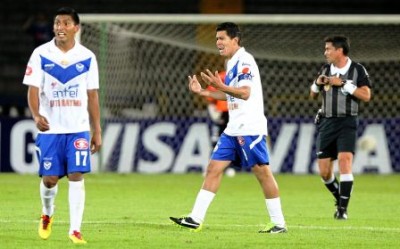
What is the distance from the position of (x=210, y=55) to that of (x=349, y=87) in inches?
369

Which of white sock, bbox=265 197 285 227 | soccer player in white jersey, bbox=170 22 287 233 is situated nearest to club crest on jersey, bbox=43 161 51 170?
soccer player in white jersey, bbox=170 22 287 233

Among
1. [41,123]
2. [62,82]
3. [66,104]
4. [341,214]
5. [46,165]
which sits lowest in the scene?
[341,214]

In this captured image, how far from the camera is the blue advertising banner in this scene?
21594mm

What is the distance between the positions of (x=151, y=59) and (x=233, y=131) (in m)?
11.7

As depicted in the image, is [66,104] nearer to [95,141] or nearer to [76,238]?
[95,141]

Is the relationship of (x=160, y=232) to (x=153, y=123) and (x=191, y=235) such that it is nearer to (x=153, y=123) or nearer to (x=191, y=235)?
(x=191, y=235)

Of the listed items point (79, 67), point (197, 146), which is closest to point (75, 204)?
point (79, 67)

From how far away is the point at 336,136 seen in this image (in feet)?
44.7

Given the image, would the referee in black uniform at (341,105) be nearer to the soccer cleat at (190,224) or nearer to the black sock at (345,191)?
the black sock at (345,191)

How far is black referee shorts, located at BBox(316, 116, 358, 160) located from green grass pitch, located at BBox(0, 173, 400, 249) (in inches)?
30.7

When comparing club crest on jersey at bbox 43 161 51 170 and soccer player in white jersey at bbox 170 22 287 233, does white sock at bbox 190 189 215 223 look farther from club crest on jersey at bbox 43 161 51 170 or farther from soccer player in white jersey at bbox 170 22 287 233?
club crest on jersey at bbox 43 161 51 170

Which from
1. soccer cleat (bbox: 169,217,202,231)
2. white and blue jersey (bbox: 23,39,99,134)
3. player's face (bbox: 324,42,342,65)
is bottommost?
soccer cleat (bbox: 169,217,202,231)

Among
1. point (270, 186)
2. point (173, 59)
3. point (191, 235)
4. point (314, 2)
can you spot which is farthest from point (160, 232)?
point (314, 2)

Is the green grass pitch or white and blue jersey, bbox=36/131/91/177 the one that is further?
the green grass pitch
